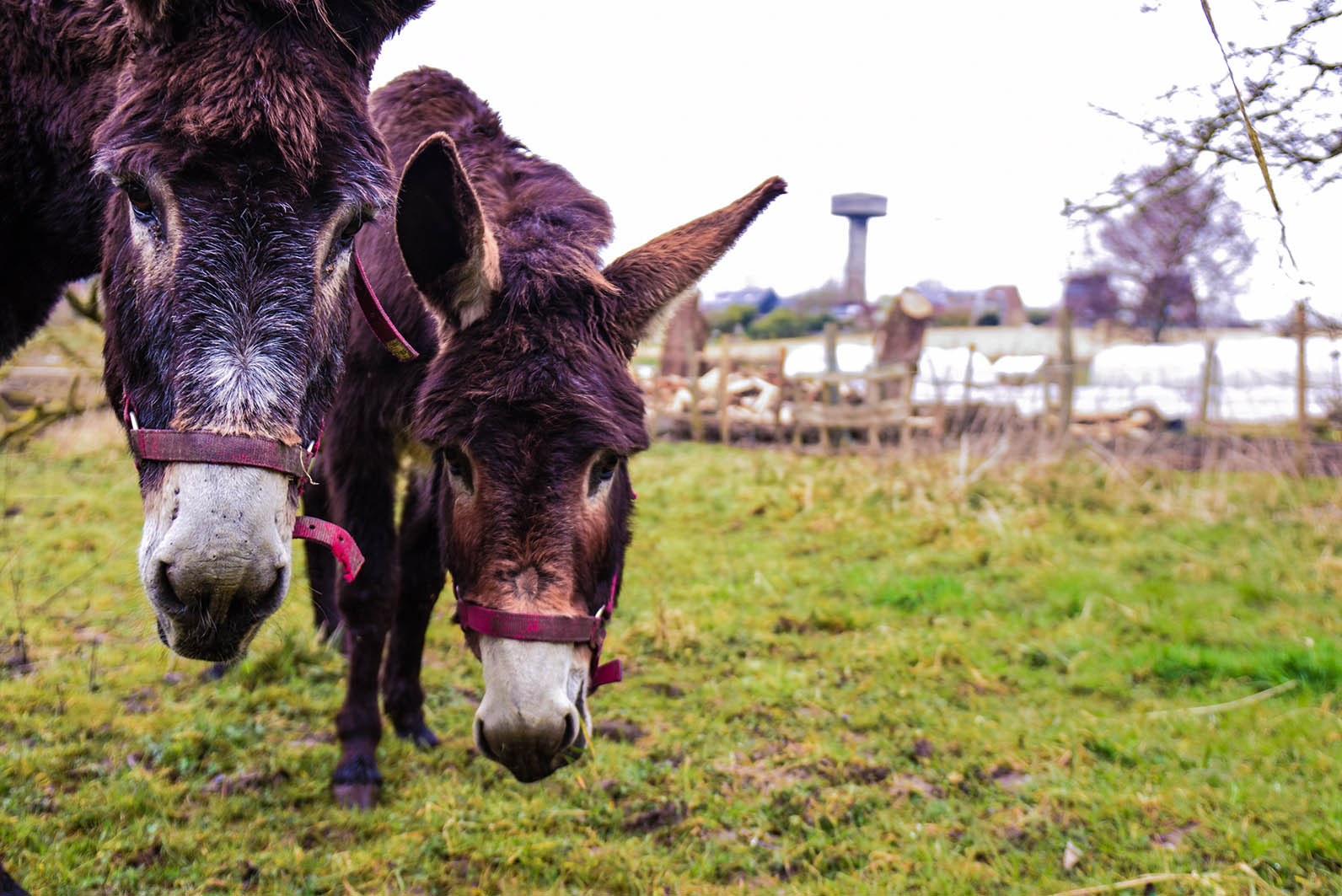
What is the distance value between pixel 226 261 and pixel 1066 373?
41.4ft

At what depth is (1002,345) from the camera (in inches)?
968

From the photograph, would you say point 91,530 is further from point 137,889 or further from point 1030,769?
point 1030,769

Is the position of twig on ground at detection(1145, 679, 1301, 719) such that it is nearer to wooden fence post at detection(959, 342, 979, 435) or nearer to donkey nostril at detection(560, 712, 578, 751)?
donkey nostril at detection(560, 712, 578, 751)

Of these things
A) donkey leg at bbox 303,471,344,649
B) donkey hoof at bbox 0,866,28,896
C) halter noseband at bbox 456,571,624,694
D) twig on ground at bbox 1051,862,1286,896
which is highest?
halter noseband at bbox 456,571,624,694

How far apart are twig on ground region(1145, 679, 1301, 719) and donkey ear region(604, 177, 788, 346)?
10.6 ft

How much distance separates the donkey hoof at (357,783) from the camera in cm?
312

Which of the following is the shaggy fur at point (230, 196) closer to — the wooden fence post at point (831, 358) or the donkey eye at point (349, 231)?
the donkey eye at point (349, 231)

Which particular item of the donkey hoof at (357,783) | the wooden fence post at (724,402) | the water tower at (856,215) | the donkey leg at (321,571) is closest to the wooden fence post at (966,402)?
the wooden fence post at (724,402)

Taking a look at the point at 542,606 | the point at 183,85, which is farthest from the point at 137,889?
the point at 183,85

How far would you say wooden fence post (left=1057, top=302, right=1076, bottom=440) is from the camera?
12062 mm

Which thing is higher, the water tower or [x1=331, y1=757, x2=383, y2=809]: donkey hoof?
the water tower

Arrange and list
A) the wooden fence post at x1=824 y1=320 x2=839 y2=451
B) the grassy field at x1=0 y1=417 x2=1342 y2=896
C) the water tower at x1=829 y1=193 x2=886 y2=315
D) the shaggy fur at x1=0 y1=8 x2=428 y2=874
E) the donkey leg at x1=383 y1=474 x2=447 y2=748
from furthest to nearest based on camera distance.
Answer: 1. the water tower at x1=829 y1=193 x2=886 y2=315
2. the wooden fence post at x1=824 y1=320 x2=839 y2=451
3. the donkey leg at x1=383 y1=474 x2=447 y2=748
4. the grassy field at x1=0 y1=417 x2=1342 y2=896
5. the shaggy fur at x1=0 y1=8 x2=428 y2=874

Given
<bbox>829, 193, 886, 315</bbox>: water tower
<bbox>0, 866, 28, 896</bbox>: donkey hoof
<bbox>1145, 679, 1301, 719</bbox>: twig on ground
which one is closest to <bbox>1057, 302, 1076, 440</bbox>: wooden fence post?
<bbox>1145, 679, 1301, 719</bbox>: twig on ground

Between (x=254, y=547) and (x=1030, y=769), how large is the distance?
3301 mm
